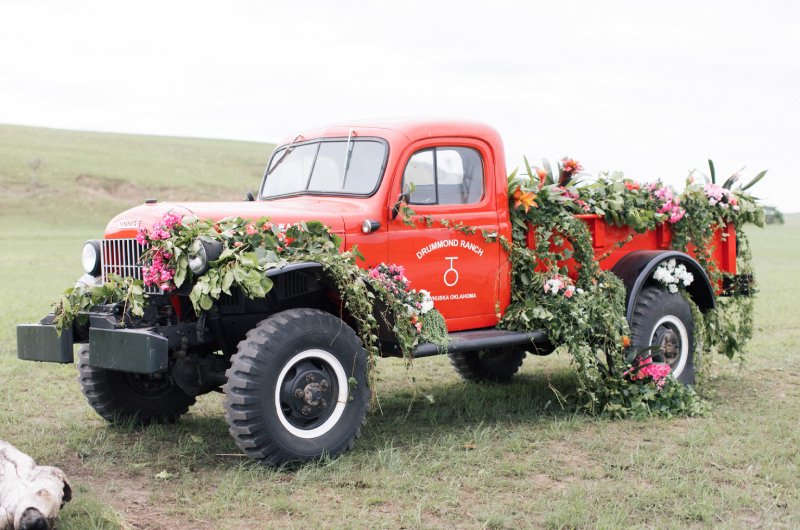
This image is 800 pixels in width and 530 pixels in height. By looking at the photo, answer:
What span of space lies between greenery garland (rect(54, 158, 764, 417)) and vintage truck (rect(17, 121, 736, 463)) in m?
0.13

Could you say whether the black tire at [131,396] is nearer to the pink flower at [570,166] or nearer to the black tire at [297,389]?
the black tire at [297,389]

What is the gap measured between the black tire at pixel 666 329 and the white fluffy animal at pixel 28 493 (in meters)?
4.95

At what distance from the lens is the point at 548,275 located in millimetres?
7922

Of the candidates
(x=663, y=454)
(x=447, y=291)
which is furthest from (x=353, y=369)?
(x=663, y=454)

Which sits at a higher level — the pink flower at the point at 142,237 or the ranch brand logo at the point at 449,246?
the pink flower at the point at 142,237

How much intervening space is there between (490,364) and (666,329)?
1.81m

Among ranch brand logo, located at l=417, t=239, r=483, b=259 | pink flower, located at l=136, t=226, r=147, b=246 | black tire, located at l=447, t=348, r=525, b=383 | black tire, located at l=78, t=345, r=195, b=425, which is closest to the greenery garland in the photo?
pink flower, located at l=136, t=226, r=147, b=246

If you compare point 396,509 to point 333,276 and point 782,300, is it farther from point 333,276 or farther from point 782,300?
point 782,300

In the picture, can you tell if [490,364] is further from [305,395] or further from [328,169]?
[305,395]

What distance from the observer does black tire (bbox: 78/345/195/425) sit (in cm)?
741

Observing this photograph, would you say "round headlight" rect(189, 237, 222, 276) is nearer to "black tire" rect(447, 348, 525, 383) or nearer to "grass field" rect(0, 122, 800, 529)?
"grass field" rect(0, 122, 800, 529)

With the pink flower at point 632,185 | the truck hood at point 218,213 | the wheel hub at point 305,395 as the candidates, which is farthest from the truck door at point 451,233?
the pink flower at point 632,185

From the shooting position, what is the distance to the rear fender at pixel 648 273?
8.30 metres

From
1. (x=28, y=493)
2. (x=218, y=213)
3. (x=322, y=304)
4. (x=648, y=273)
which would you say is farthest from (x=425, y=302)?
(x=28, y=493)
